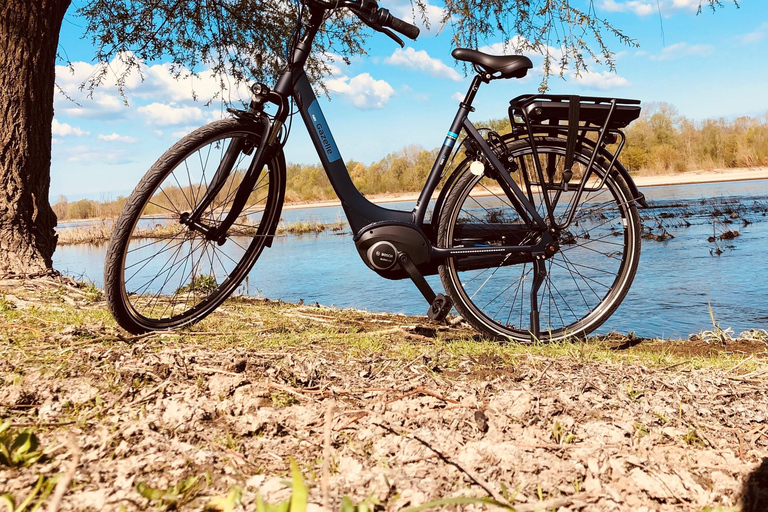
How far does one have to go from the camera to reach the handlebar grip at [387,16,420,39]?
9.82 feet

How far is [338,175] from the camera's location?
324 cm

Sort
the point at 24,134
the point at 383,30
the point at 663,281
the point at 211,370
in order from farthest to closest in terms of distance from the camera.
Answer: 1. the point at 663,281
2. the point at 24,134
3. the point at 383,30
4. the point at 211,370

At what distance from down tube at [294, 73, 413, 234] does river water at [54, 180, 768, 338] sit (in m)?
0.75

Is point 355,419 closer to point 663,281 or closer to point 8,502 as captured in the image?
point 8,502

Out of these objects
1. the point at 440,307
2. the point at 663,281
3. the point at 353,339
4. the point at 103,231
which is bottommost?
the point at 663,281

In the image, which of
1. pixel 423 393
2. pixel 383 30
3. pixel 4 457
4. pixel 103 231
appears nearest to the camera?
pixel 4 457

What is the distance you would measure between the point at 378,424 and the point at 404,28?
2.20 metres

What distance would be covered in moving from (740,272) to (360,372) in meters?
6.59

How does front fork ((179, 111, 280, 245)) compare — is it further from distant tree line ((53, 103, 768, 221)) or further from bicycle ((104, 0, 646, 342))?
distant tree line ((53, 103, 768, 221))

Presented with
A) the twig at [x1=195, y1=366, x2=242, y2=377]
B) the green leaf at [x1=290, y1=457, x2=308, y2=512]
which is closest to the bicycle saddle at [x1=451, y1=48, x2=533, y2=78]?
the twig at [x1=195, y1=366, x2=242, y2=377]

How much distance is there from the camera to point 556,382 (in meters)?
2.08

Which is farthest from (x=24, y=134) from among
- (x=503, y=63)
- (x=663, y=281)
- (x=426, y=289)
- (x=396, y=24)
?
(x=663, y=281)

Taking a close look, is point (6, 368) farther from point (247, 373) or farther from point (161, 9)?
point (161, 9)

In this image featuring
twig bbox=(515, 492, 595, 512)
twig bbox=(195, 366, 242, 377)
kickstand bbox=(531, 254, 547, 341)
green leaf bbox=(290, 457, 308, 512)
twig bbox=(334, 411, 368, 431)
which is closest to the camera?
green leaf bbox=(290, 457, 308, 512)
